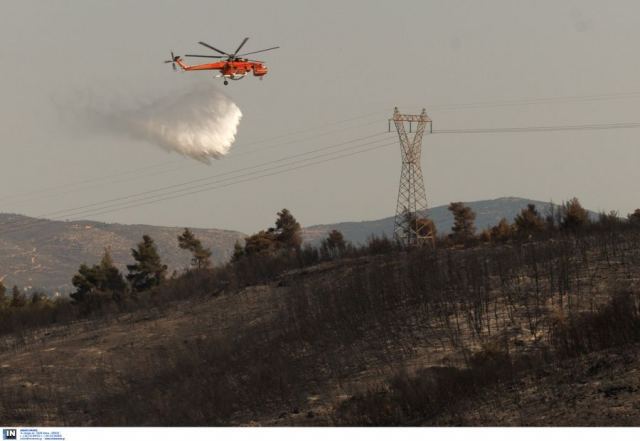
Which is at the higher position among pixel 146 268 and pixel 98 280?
pixel 146 268

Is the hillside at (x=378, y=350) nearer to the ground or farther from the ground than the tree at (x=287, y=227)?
nearer to the ground

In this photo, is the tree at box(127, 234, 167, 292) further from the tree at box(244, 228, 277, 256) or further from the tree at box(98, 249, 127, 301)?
the tree at box(244, 228, 277, 256)

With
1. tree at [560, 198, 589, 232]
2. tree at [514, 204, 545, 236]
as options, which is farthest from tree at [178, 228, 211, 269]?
tree at [560, 198, 589, 232]

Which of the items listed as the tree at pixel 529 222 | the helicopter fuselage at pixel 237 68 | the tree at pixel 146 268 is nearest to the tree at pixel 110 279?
the tree at pixel 146 268


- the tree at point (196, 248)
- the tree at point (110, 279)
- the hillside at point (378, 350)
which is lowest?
the hillside at point (378, 350)

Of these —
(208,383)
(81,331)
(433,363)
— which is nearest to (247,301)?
(81,331)

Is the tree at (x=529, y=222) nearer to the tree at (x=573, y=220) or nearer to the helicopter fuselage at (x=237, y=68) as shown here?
the tree at (x=573, y=220)

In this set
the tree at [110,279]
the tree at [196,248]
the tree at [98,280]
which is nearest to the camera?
the tree at [98,280]

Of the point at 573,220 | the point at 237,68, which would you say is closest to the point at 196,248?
the point at 573,220

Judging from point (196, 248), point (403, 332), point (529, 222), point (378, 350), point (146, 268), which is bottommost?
point (378, 350)

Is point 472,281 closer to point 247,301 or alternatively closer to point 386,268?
point 386,268

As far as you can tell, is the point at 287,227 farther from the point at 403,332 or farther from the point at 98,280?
the point at 403,332

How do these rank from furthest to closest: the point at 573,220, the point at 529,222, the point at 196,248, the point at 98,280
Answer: the point at 196,248 → the point at 98,280 → the point at 529,222 → the point at 573,220

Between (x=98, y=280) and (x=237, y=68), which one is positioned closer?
(x=237, y=68)
